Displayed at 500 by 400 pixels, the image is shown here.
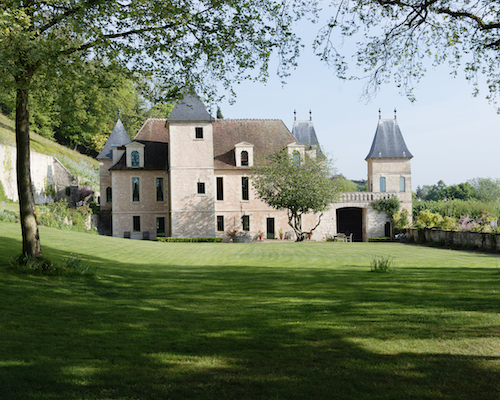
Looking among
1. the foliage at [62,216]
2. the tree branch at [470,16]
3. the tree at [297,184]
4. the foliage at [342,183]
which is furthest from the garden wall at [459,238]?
the foliage at [62,216]

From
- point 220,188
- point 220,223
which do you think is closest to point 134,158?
point 220,188

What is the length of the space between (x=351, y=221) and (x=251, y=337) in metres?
36.3

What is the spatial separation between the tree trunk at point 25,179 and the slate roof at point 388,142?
38244 mm

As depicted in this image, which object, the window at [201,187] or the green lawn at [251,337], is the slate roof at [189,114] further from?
the green lawn at [251,337]

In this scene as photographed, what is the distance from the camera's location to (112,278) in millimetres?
11594

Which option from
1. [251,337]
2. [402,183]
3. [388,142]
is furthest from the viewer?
[388,142]

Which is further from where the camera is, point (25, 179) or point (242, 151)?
point (242, 151)

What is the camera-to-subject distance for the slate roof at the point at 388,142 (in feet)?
147

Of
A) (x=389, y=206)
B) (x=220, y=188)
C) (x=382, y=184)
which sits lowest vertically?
(x=389, y=206)

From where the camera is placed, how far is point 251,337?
5.89 m

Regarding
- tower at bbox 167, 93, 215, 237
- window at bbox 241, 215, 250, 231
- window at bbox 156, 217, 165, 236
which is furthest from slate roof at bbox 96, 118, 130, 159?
window at bbox 241, 215, 250, 231

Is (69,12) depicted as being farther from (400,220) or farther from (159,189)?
(400,220)

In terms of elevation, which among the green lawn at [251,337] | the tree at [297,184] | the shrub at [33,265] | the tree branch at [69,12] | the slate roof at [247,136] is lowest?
the green lawn at [251,337]

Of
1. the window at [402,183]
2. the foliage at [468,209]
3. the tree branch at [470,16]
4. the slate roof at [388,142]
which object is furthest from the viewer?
the foliage at [468,209]
